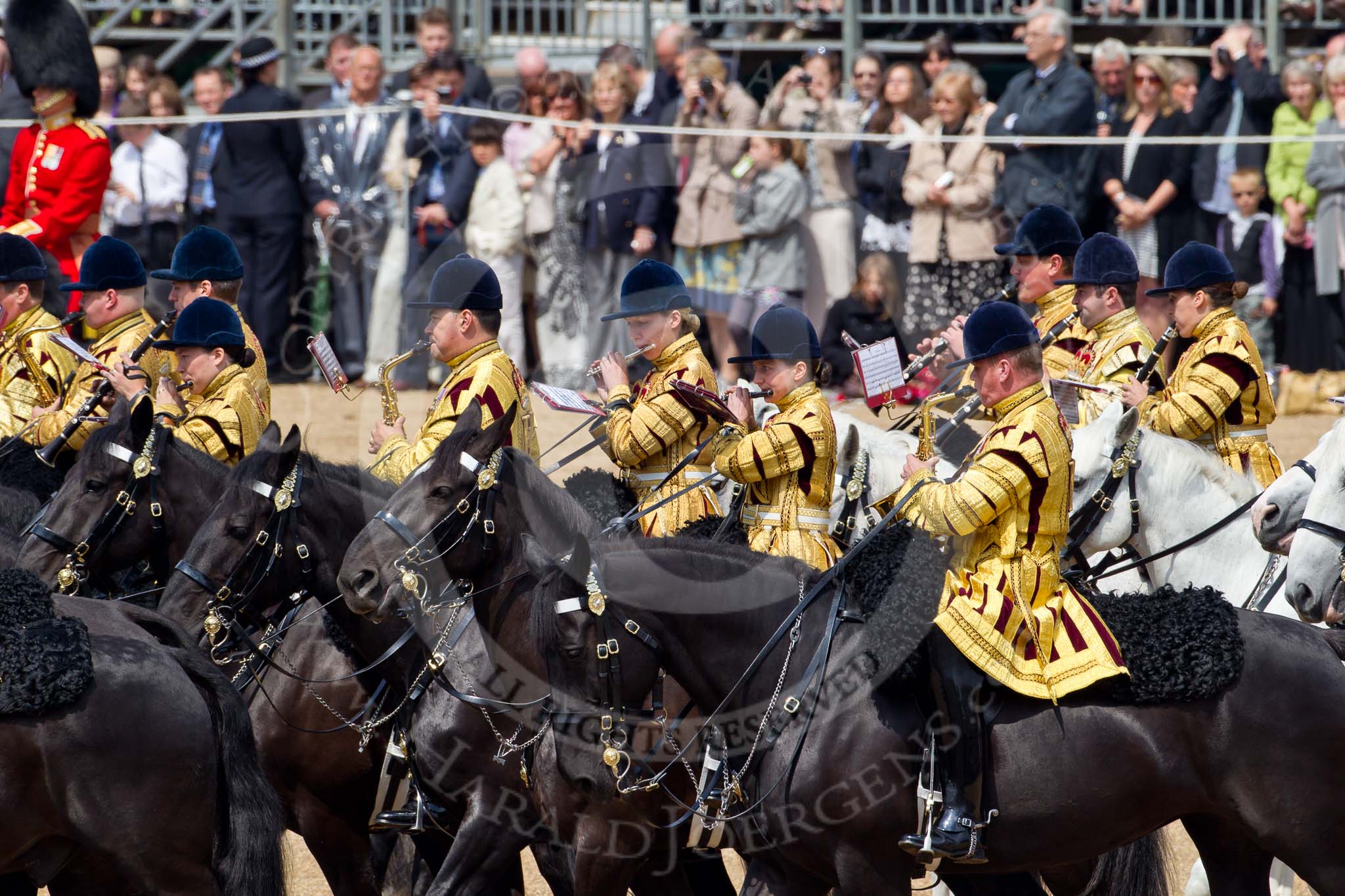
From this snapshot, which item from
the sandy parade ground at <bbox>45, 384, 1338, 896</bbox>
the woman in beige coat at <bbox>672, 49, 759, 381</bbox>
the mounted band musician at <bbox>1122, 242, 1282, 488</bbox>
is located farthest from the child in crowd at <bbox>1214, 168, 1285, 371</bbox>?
the mounted band musician at <bbox>1122, 242, 1282, 488</bbox>

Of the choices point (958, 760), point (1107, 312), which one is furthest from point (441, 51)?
point (958, 760)

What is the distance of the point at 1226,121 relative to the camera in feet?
43.9

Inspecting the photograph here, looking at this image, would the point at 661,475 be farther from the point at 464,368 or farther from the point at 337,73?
the point at 337,73

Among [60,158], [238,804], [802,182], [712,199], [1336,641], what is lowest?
[238,804]

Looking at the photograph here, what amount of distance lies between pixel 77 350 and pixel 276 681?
6.07ft

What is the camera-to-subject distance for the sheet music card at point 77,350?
816 centimetres

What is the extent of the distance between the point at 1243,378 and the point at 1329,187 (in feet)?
18.2

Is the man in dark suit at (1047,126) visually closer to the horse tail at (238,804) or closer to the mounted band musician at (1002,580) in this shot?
the mounted band musician at (1002,580)

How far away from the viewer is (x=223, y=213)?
47.6 ft

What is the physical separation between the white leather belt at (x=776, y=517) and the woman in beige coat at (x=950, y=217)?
18.6ft

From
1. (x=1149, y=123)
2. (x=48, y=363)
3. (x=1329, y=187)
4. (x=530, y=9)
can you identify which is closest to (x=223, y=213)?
(x=530, y=9)

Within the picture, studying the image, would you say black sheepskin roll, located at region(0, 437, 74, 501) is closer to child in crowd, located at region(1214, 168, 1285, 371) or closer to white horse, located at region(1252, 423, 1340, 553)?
white horse, located at region(1252, 423, 1340, 553)

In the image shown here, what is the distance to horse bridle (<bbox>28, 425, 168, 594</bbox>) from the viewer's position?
716 centimetres

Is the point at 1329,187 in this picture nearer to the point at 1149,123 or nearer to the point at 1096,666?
the point at 1149,123
